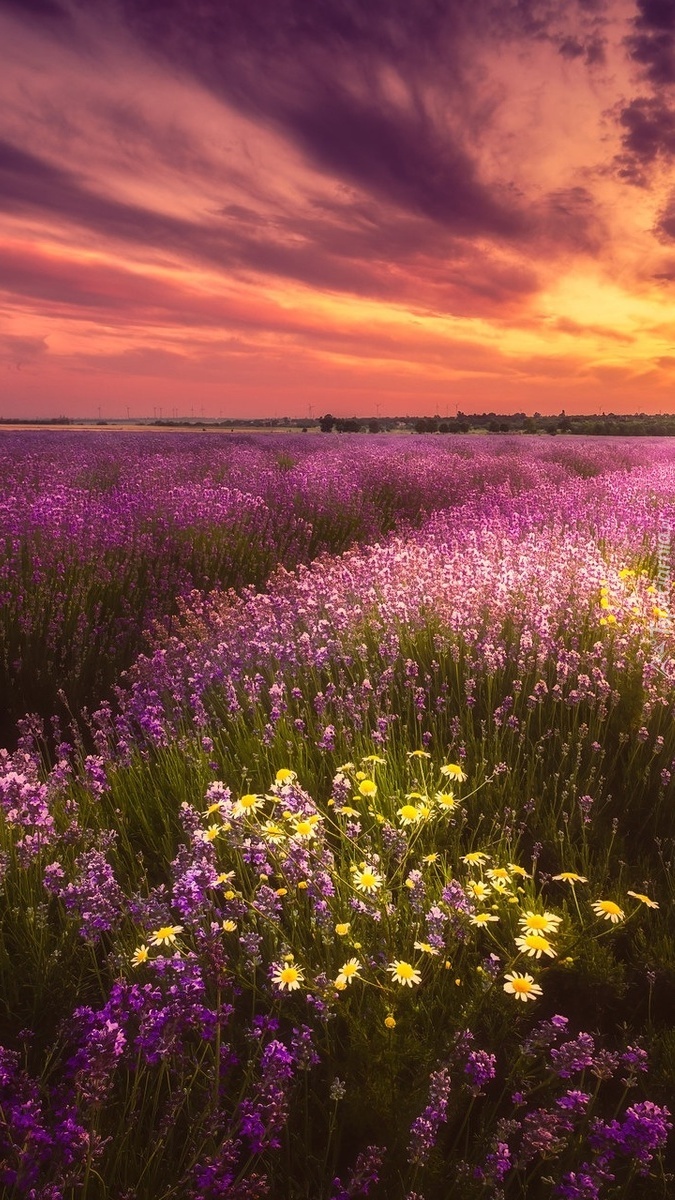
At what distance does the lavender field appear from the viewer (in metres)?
1.72

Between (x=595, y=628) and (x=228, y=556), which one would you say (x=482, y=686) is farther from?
→ (x=228, y=556)

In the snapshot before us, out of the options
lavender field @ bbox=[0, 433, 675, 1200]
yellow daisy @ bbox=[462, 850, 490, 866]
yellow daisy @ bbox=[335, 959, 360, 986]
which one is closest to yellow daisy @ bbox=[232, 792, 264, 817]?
lavender field @ bbox=[0, 433, 675, 1200]

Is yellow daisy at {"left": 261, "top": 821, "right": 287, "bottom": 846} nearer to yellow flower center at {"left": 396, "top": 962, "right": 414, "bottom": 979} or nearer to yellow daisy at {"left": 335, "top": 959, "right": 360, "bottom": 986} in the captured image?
yellow daisy at {"left": 335, "top": 959, "right": 360, "bottom": 986}

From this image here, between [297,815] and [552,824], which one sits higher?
[297,815]

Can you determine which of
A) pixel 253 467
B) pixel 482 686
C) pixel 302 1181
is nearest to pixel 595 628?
pixel 482 686

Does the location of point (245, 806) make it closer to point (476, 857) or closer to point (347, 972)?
point (347, 972)

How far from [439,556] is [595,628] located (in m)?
1.98

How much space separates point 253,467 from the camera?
13.5 metres

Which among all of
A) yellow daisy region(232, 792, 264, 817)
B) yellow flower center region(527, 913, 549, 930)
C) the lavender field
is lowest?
the lavender field

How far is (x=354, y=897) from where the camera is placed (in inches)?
91.8

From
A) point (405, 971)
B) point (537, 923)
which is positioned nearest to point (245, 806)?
point (405, 971)

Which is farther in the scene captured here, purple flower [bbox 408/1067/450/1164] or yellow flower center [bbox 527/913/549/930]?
yellow flower center [bbox 527/913/549/930]

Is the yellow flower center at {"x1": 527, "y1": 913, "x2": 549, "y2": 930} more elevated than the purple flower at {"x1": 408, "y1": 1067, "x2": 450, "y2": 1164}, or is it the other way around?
the yellow flower center at {"x1": 527, "y1": 913, "x2": 549, "y2": 930}

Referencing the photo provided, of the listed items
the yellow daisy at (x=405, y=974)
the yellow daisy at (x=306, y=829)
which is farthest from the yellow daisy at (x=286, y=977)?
the yellow daisy at (x=306, y=829)
